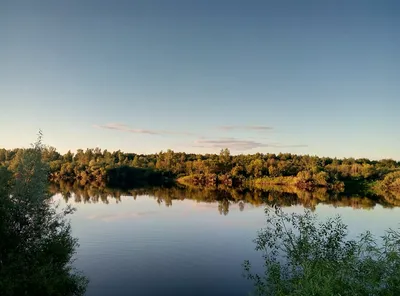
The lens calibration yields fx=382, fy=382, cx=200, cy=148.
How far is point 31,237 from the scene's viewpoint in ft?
66.7

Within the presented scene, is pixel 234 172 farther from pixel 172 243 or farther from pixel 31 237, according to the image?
pixel 31 237

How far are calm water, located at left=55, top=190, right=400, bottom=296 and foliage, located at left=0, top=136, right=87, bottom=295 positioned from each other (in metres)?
3.25

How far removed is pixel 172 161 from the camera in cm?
14762

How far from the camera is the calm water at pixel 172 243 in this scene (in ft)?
80.8

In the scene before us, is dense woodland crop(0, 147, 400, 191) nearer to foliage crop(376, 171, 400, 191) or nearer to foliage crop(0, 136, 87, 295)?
foliage crop(376, 171, 400, 191)

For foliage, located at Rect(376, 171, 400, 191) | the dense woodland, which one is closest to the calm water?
foliage, located at Rect(376, 171, 400, 191)

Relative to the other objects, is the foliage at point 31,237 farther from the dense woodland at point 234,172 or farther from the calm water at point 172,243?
the dense woodland at point 234,172

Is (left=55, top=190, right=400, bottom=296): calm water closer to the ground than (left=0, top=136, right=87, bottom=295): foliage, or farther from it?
closer to the ground

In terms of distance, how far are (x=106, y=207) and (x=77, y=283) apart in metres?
40.9

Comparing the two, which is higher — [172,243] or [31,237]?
[31,237]

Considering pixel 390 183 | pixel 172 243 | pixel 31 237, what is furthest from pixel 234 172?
pixel 31 237

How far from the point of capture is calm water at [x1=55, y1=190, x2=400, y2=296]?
24634 millimetres

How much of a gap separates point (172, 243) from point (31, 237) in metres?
17.5

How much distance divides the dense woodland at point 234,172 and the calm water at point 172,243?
4963 cm
